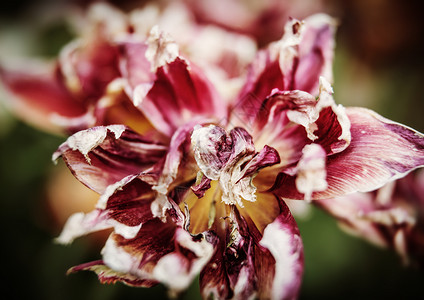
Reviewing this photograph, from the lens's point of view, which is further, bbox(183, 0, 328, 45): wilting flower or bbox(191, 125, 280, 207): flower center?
bbox(183, 0, 328, 45): wilting flower

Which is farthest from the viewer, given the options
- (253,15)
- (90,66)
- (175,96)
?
(253,15)

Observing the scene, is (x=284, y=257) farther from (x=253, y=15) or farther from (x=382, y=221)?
(x=253, y=15)

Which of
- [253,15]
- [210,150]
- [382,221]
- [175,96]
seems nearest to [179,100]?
[175,96]

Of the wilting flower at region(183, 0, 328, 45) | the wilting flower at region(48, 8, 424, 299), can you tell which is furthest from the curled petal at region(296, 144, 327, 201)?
the wilting flower at region(183, 0, 328, 45)

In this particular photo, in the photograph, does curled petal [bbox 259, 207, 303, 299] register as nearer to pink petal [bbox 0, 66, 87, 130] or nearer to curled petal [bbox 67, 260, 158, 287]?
curled petal [bbox 67, 260, 158, 287]

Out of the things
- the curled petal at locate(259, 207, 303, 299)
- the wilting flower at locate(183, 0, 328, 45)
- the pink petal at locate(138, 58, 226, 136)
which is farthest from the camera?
the wilting flower at locate(183, 0, 328, 45)

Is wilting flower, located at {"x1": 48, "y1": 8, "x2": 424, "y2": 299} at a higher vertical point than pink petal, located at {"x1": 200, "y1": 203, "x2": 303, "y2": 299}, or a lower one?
higher

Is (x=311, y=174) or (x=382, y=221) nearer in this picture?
(x=311, y=174)

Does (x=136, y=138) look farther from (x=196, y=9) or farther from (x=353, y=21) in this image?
(x=353, y=21)
